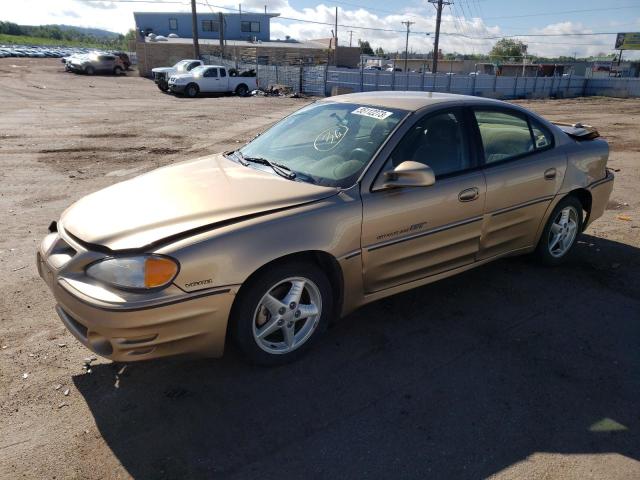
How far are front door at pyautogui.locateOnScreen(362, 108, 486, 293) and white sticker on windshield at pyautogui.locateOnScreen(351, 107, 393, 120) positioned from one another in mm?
265

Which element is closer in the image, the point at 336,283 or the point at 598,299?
the point at 336,283

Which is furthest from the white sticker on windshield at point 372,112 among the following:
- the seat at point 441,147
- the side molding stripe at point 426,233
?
the side molding stripe at point 426,233

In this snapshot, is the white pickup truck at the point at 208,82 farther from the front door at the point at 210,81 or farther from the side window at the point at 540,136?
the side window at the point at 540,136

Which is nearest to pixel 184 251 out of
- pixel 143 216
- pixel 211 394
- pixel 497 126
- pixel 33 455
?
pixel 143 216

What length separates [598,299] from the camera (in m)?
4.48

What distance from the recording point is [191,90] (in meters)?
26.6

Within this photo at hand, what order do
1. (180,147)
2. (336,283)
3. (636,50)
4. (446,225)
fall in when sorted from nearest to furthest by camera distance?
(336,283)
(446,225)
(180,147)
(636,50)

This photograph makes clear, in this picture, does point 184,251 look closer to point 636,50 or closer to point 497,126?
point 497,126

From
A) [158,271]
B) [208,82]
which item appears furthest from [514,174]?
[208,82]

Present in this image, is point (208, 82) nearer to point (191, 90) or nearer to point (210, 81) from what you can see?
point (210, 81)

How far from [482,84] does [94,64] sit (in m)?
30.0

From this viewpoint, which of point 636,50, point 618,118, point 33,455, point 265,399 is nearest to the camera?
point 33,455

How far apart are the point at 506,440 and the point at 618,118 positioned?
23.2 m

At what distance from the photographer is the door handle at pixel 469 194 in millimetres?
3951
